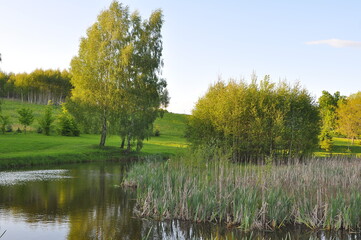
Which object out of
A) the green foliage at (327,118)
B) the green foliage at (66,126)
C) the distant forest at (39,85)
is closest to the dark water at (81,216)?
the green foliage at (327,118)

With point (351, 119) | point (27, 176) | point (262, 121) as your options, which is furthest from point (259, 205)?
point (351, 119)

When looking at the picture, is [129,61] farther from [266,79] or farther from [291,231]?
[291,231]

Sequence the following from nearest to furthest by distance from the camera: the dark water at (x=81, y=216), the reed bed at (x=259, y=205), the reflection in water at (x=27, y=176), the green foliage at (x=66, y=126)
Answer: the dark water at (x=81, y=216) < the reed bed at (x=259, y=205) < the reflection in water at (x=27, y=176) < the green foliage at (x=66, y=126)

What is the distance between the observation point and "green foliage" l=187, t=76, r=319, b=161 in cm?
3130

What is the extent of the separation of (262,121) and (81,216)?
64.4ft

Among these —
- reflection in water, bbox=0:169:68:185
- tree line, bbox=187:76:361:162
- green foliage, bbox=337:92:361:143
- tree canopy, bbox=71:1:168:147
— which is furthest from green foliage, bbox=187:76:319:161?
green foliage, bbox=337:92:361:143

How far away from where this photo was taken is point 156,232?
12.9 metres

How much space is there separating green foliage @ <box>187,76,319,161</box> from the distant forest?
3271 inches

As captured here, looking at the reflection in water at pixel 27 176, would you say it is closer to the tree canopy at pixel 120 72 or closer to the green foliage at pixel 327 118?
the tree canopy at pixel 120 72

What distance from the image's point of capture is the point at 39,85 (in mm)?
111125

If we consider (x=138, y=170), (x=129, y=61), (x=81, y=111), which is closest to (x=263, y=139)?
(x=138, y=170)

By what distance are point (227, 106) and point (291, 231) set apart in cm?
1936

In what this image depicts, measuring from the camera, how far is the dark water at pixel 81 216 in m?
12.6

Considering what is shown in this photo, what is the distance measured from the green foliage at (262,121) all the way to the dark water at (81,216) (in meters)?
11.2
